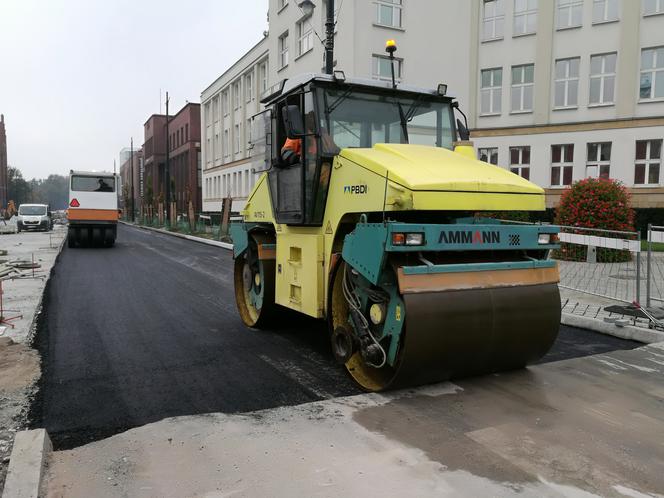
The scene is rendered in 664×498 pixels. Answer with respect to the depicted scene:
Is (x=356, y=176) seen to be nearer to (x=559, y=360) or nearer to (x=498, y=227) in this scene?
(x=498, y=227)

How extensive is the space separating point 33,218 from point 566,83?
31.9 meters

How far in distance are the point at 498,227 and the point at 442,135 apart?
1.77 m

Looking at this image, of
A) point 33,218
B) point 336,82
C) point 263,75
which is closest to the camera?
point 336,82

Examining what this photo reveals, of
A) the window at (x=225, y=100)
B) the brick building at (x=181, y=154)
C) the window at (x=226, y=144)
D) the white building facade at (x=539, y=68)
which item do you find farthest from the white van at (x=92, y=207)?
the brick building at (x=181, y=154)

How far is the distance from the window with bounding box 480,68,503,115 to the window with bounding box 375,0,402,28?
16.8 ft

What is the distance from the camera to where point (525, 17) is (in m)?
26.5

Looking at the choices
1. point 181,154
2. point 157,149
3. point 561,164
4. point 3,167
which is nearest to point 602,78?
point 561,164

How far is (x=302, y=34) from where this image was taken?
2977 cm

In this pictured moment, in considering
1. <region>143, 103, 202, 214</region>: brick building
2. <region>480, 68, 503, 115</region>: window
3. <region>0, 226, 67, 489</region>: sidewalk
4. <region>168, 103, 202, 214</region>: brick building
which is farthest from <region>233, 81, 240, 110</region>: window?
<region>0, 226, 67, 489</region>: sidewalk

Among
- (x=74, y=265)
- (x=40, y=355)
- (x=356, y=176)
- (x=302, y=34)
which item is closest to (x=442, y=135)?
(x=356, y=176)

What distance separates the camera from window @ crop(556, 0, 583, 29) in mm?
25172

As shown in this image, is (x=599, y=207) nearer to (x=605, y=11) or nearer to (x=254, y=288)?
(x=254, y=288)

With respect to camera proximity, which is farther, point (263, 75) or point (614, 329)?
point (263, 75)

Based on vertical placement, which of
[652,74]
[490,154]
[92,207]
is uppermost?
[652,74]
